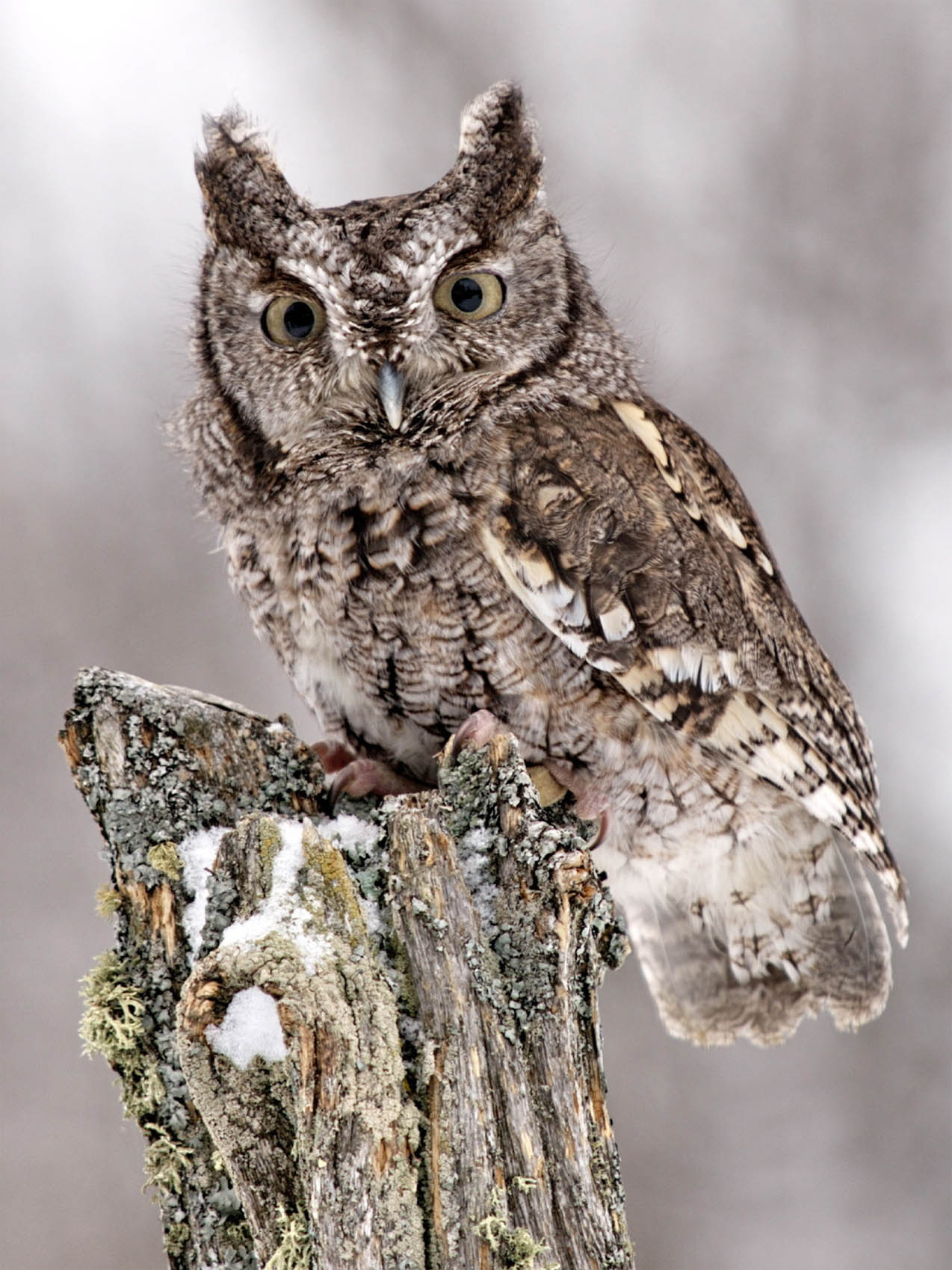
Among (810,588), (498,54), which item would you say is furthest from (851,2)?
(810,588)

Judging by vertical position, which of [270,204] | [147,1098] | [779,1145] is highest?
[270,204]

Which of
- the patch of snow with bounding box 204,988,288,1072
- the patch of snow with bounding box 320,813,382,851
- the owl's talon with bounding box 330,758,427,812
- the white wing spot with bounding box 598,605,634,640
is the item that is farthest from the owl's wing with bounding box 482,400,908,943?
the patch of snow with bounding box 204,988,288,1072

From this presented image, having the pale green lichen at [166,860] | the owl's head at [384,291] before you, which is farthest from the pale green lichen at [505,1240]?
the owl's head at [384,291]

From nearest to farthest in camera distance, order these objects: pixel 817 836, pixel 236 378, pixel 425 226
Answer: pixel 425 226 < pixel 236 378 < pixel 817 836

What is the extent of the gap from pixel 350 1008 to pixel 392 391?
1015 mm

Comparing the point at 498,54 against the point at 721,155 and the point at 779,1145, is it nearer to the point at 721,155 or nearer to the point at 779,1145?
the point at 721,155

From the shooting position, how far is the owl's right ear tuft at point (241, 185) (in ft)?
6.59

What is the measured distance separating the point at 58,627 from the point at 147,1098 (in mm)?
3000

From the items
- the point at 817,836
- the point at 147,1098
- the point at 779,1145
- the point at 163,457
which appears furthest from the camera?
the point at 163,457

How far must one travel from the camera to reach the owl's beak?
1.85 m

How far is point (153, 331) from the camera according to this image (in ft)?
14.4

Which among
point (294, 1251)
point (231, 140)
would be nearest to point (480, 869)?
point (294, 1251)

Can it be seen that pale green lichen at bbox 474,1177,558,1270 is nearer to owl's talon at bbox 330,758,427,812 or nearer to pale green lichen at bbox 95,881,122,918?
pale green lichen at bbox 95,881,122,918

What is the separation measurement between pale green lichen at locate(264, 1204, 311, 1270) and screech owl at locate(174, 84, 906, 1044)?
886mm
